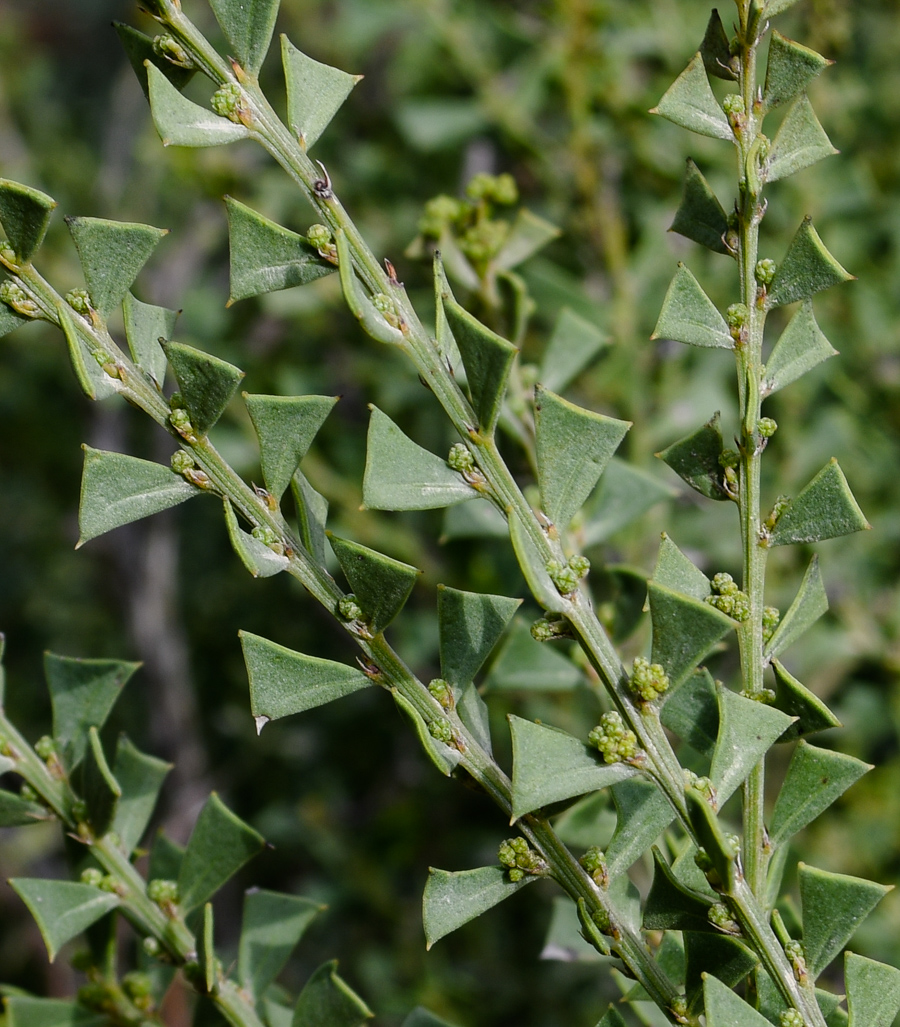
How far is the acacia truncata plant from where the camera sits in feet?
1.51

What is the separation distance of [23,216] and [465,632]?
283 millimetres

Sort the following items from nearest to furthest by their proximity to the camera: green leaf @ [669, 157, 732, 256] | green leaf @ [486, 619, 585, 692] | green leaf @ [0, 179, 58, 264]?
green leaf @ [0, 179, 58, 264]
green leaf @ [669, 157, 732, 256]
green leaf @ [486, 619, 585, 692]

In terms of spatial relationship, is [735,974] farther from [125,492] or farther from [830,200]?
[830,200]

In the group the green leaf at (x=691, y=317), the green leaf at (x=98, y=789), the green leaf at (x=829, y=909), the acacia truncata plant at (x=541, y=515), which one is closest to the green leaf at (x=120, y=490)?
the acacia truncata plant at (x=541, y=515)

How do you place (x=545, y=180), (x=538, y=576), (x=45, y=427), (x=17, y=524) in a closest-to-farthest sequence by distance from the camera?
(x=538, y=576), (x=545, y=180), (x=45, y=427), (x=17, y=524)

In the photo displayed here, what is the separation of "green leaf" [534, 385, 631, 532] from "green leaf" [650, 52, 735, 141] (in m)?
0.16

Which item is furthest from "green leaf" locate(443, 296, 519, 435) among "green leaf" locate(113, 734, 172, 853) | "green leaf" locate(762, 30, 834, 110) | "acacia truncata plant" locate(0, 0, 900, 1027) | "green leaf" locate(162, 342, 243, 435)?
"green leaf" locate(113, 734, 172, 853)

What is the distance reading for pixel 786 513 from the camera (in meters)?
0.53

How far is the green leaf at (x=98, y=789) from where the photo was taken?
21.3 inches

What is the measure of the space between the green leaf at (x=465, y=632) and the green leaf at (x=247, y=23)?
278 millimetres

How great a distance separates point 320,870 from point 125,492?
1.35m

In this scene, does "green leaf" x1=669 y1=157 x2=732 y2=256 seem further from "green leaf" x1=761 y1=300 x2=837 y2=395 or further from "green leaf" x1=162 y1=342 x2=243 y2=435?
"green leaf" x1=162 y1=342 x2=243 y2=435

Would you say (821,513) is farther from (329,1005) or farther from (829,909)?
(329,1005)

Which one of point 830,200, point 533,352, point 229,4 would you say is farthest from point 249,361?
point 229,4
